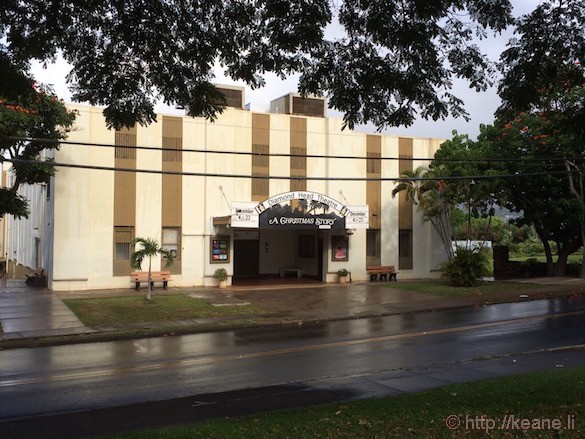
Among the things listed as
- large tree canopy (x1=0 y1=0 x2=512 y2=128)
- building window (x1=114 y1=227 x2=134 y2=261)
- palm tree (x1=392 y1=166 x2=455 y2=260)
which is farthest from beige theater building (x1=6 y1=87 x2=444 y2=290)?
large tree canopy (x1=0 y1=0 x2=512 y2=128)

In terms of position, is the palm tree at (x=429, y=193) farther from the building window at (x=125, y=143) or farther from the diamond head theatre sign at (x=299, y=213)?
the building window at (x=125, y=143)

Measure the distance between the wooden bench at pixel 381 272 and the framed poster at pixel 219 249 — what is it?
7.27 m

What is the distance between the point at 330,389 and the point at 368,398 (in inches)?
39.9

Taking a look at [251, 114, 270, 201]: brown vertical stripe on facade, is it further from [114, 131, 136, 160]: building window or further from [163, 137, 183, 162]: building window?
[114, 131, 136, 160]: building window

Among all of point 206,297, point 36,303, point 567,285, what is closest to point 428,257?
point 567,285

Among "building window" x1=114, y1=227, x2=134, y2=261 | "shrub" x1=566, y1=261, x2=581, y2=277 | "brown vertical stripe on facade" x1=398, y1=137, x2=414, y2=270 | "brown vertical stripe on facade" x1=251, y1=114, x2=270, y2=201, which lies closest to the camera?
"building window" x1=114, y1=227, x2=134, y2=261

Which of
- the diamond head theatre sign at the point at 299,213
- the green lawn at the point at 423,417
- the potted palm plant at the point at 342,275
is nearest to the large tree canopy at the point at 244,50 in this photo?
the green lawn at the point at 423,417

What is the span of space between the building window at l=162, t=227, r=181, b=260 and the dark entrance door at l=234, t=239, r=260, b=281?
4.30m

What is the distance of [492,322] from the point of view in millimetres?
16188

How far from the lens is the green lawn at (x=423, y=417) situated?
5969 millimetres

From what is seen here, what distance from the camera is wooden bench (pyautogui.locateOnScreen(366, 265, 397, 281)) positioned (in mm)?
28922

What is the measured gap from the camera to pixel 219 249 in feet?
85.0

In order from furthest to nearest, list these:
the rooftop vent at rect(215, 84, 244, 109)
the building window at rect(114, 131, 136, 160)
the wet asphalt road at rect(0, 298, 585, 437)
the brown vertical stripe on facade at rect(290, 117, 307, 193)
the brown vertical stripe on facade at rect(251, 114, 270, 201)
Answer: the brown vertical stripe on facade at rect(290, 117, 307, 193) → the rooftop vent at rect(215, 84, 244, 109) → the brown vertical stripe on facade at rect(251, 114, 270, 201) → the building window at rect(114, 131, 136, 160) → the wet asphalt road at rect(0, 298, 585, 437)

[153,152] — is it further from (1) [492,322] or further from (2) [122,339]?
(1) [492,322]
